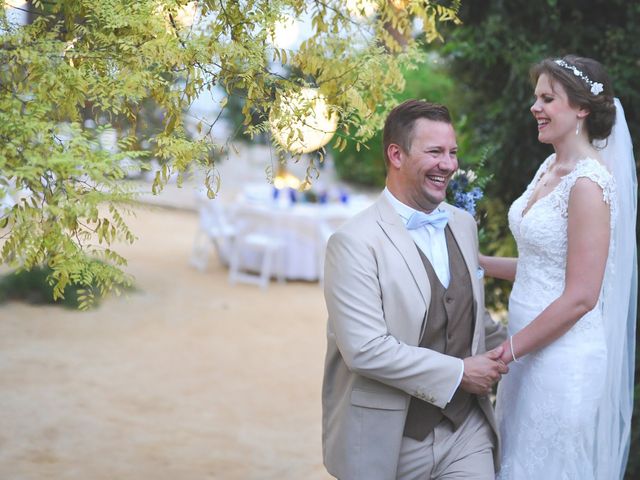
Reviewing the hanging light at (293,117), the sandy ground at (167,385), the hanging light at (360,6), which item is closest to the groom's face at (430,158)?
the hanging light at (293,117)

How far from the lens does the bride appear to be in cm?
299

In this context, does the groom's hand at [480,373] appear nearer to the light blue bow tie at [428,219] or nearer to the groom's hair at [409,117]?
the light blue bow tie at [428,219]

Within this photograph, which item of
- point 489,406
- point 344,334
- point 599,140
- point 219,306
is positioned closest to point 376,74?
point 599,140

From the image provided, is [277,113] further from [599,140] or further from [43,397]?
[43,397]

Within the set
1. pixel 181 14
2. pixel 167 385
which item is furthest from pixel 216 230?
pixel 181 14

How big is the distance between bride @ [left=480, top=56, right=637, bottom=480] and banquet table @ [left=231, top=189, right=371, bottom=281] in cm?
814

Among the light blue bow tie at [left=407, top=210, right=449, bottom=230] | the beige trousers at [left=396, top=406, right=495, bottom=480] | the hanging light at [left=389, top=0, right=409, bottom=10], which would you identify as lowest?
the beige trousers at [left=396, top=406, right=495, bottom=480]

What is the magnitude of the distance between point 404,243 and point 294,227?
8624 millimetres

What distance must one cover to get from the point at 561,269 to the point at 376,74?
1016 millimetres

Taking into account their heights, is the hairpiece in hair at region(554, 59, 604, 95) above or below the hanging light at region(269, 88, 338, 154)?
above

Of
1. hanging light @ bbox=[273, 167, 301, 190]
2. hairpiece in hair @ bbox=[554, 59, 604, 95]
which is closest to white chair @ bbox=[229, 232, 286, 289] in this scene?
hanging light @ bbox=[273, 167, 301, 190]

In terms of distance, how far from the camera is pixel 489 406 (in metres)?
3.08

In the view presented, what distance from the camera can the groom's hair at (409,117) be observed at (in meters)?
2.91

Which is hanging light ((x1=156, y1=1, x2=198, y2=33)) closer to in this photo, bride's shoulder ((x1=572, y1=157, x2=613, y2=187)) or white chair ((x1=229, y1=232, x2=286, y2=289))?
bride's shoulder ((x1=572, y1=157, x2=613, y2=187))
